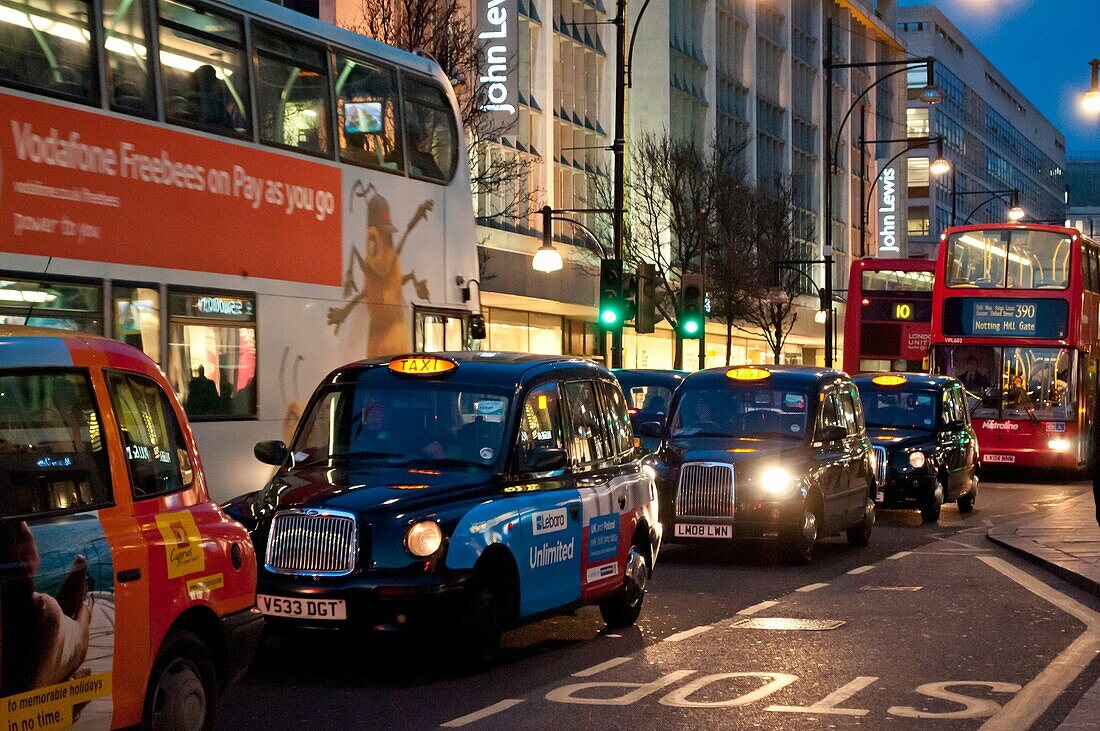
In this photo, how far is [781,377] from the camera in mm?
17734

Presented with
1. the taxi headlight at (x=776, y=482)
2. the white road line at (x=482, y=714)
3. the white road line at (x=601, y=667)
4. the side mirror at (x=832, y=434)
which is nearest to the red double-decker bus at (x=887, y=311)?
the side mirror at (x=832, y=434)

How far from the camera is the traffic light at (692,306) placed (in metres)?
28.0

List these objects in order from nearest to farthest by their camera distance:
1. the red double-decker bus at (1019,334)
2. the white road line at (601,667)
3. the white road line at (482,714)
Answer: the white road line at (482,714) < the white road line at (601,667) < the red double-decker bus at (1019,334)

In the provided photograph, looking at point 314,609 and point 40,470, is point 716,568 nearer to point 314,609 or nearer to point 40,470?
point 314,609

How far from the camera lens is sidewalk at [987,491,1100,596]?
15266mm

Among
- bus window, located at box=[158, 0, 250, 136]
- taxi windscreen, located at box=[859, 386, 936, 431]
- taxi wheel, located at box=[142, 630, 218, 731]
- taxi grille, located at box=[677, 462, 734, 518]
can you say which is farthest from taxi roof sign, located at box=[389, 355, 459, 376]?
taxi windscreen, located at box=[859, 386, 936, 431]

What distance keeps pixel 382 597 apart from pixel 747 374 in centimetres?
884

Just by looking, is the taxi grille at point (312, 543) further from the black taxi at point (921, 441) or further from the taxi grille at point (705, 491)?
the black taxi at point (921, 441)

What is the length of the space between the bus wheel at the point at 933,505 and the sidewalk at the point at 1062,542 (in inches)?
40.9

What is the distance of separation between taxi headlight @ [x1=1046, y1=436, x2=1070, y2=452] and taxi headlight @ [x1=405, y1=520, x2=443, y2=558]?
24.8m

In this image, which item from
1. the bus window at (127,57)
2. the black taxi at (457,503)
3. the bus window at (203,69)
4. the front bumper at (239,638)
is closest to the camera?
the front bumper at (239,638)

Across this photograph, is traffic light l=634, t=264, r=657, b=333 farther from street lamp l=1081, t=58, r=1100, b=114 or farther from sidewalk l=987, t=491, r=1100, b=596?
street lamp l=1081, t=58, r=1100, b=114

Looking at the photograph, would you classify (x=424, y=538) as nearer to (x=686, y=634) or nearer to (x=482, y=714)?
(x=482, y=714)

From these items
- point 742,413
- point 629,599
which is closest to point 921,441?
point 742,413
